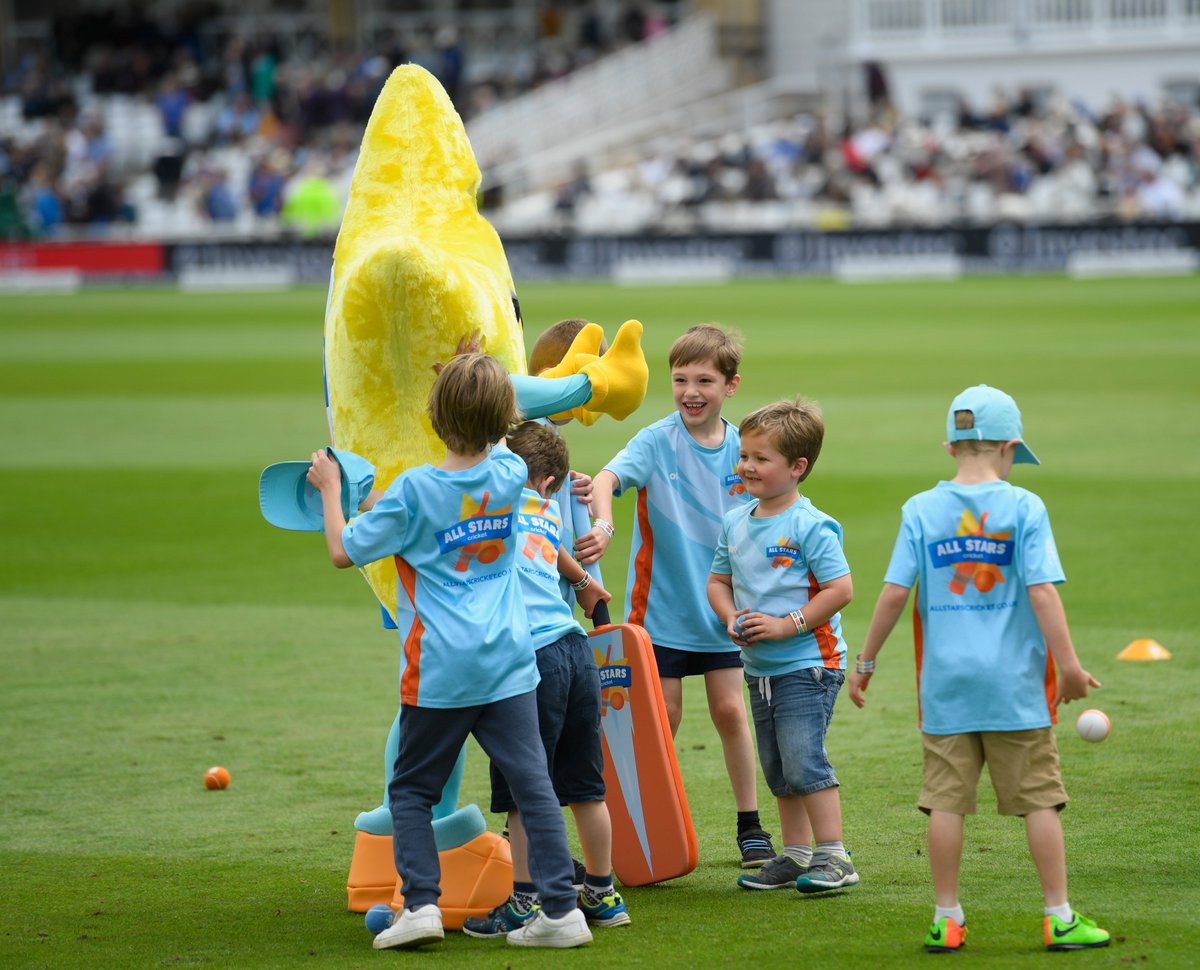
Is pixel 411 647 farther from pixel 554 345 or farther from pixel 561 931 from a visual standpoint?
pixel 554 345

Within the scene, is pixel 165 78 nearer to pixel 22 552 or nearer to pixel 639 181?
pixel 639 181

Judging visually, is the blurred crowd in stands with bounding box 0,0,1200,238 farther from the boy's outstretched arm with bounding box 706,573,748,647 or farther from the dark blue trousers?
the dark blue trousers

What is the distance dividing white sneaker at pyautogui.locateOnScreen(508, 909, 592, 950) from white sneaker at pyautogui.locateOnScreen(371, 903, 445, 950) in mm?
259

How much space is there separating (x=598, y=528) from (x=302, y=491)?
0.97 m

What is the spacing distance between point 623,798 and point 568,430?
11.1 m

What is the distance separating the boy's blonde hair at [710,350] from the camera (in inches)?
224

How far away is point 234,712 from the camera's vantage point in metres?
7.60

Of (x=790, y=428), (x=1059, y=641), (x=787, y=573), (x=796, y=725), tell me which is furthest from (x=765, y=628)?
(x=1059, y=641)

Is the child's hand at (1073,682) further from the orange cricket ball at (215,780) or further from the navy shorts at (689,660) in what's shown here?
the orange cricket ball at (215,780)

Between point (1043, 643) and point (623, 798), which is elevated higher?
point (1043, 643)

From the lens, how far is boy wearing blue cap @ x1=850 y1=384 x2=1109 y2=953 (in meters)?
4.55

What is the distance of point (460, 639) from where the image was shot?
4684 millimetres

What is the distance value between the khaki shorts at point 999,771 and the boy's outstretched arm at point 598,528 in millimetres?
1260

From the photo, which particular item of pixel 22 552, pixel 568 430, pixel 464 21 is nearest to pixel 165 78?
pixel 464 21
